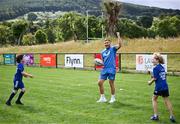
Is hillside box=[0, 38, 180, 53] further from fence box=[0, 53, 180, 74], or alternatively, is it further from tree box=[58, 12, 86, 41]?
tree box=[58, 12, 86, 41]

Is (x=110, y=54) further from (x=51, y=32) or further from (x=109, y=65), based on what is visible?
(x=51, y=32)

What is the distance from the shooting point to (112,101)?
14195 millimetres

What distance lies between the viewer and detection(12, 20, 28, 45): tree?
112m

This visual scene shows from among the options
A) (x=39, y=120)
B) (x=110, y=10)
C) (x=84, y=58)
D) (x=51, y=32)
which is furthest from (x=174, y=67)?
(x=51, y=32)

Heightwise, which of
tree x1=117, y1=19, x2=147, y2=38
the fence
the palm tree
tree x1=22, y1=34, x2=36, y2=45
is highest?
the palm tree

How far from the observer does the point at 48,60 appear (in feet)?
127

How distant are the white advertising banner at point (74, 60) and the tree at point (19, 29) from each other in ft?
257

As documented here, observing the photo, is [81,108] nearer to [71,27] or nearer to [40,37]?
[71,27]

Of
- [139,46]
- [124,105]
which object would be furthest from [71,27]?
[124,105]

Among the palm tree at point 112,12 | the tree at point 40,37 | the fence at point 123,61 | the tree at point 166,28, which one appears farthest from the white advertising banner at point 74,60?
the tree at point 40,37

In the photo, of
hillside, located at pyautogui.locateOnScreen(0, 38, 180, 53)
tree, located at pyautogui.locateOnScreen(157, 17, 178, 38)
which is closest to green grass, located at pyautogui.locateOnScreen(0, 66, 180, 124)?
hillside, located at pyautogui.locateOnScreen(0, 38, 180, 53)

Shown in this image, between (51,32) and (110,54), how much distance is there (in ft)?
372

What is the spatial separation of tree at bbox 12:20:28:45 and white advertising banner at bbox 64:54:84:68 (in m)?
78.2

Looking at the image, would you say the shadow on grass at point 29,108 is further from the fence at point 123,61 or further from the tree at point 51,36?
the tree at point 51,36
